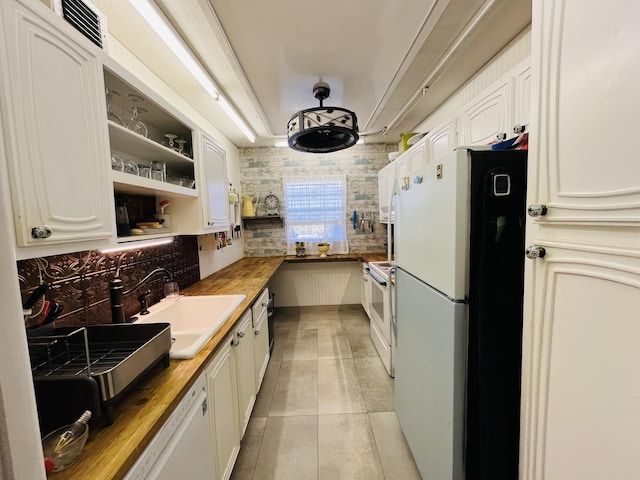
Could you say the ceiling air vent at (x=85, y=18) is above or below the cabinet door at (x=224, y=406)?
above

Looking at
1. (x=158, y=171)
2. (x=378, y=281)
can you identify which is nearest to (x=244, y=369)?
(x=158, y=171)

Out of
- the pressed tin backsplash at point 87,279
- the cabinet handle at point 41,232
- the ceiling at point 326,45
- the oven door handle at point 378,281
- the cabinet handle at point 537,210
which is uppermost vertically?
the ceiling at point 326,45

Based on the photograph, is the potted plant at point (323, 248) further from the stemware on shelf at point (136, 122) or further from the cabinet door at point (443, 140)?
the stemware on shelf at point (136, 122)

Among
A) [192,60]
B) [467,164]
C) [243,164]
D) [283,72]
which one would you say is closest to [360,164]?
[243,164]

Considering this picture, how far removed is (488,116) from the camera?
165 cm

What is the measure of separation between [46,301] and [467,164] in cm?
180

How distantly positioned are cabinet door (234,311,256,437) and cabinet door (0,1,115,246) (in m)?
0.97

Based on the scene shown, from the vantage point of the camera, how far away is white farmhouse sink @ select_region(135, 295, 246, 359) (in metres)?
1.64

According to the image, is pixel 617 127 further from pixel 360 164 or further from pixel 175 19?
pixel 360 164

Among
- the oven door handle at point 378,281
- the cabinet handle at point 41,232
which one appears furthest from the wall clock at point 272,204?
the cabinet handle at point 41,232

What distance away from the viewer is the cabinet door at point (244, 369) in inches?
63.1

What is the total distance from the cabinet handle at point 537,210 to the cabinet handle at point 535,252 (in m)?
0.11

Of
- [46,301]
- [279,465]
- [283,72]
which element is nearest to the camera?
[46,301]

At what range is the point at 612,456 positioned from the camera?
0.62 meters
